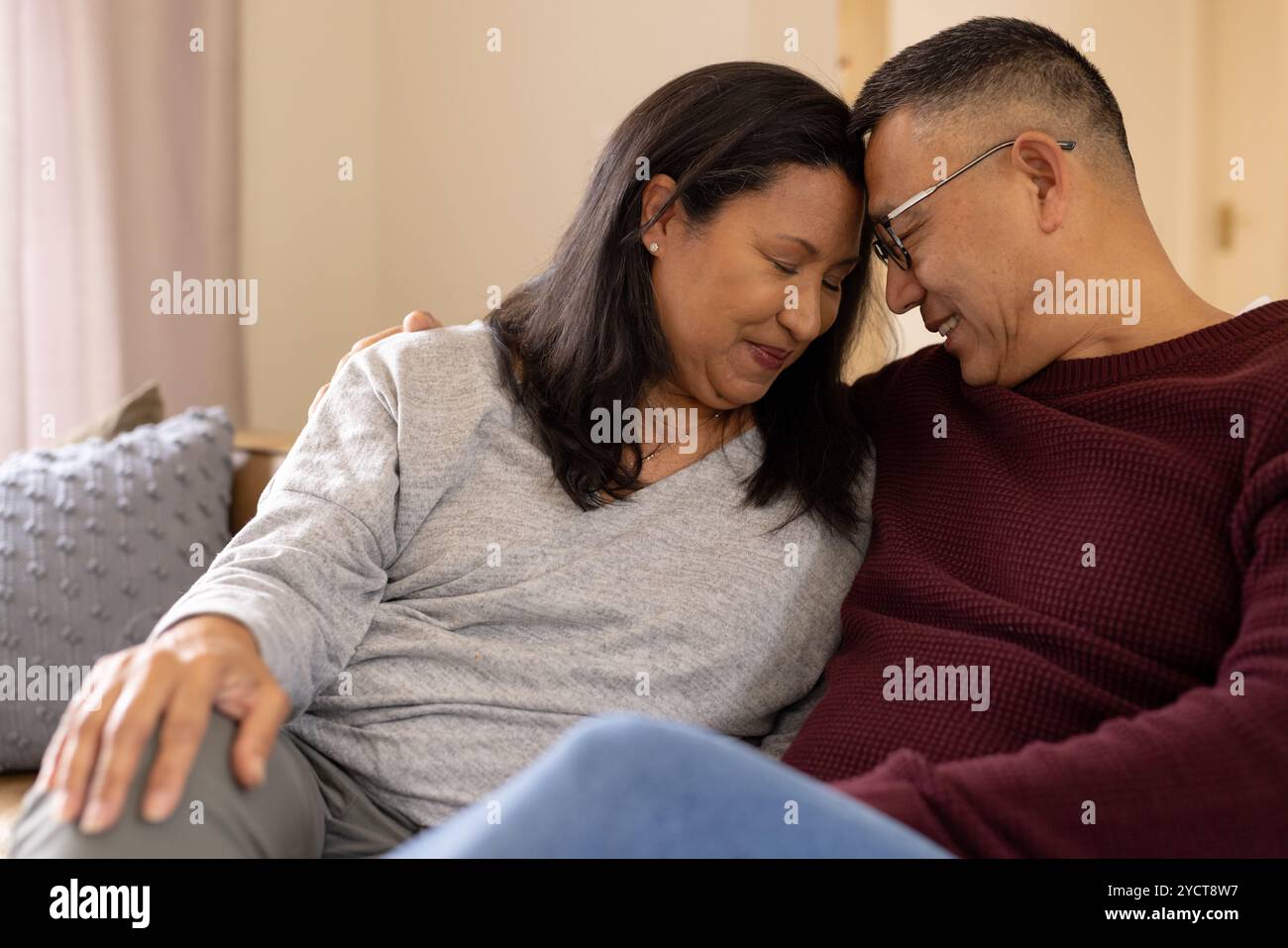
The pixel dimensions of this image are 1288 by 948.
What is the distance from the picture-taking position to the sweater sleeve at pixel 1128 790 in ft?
2.99

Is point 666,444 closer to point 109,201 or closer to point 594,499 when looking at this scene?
point 594,499

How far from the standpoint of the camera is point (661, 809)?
2.42 feet

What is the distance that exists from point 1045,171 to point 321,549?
2.76 feet

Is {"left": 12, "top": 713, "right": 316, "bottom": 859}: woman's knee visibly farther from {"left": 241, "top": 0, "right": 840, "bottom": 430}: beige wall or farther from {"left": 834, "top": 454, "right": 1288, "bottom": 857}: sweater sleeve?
{"left": 241, "top": 0, "right": 840, "bottom": 430}: beige wall

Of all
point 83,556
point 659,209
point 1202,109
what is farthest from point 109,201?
point 1202,109

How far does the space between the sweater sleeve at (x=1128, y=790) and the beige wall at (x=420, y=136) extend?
224 centimetres

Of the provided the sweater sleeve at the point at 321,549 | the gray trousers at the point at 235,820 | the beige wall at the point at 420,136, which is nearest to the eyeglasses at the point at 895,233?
the sweater sleeve at the point at 321,549

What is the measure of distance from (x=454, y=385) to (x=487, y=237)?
1.87 m

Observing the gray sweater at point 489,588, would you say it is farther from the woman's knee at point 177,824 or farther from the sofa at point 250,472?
the sofa at point 250,472

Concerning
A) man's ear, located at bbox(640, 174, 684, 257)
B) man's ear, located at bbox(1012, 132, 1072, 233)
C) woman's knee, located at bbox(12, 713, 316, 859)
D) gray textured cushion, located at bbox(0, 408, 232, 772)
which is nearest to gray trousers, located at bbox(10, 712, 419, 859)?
woman's knee, located at bbox(12, 713, 316, 859)

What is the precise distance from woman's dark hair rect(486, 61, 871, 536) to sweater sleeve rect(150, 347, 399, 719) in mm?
170

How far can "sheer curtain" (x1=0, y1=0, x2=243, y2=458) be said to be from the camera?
248 centimetres

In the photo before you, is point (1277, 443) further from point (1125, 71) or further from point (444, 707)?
point (1125, 71)
